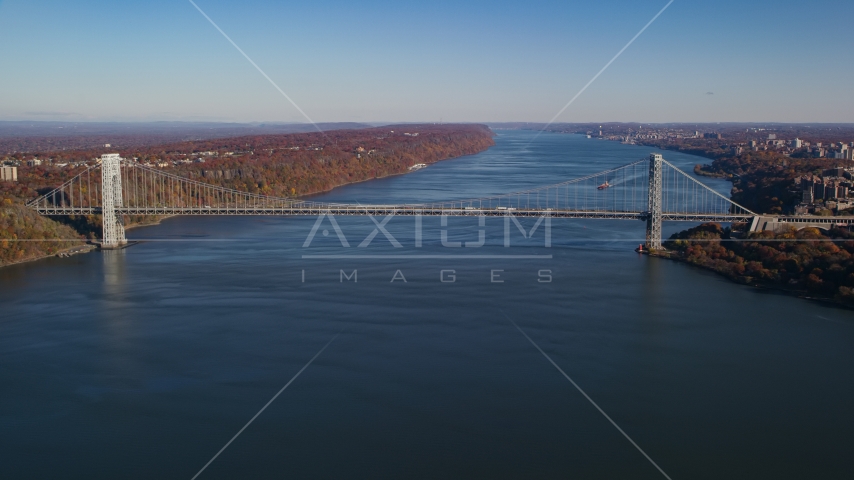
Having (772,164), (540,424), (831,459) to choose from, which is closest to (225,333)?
(540,424)

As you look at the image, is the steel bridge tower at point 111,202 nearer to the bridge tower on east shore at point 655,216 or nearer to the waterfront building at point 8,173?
the waterfront building at point 8,173

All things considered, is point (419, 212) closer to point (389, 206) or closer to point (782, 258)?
point (389, 206)

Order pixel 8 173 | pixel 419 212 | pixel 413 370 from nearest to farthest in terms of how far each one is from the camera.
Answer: pixel 413 370, pixel 419 212, pixel 8 173

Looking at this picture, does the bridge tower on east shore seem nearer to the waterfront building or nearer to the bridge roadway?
the bridge roadway

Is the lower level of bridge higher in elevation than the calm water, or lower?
higher

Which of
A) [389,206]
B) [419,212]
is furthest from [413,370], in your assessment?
[389,206]

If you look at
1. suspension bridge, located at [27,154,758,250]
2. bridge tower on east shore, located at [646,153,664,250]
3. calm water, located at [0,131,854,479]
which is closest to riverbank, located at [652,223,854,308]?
bridge tower on east shore, located at [646,153,664,250]

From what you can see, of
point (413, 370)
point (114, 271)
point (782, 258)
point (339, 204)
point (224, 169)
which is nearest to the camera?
point (413, 370)
